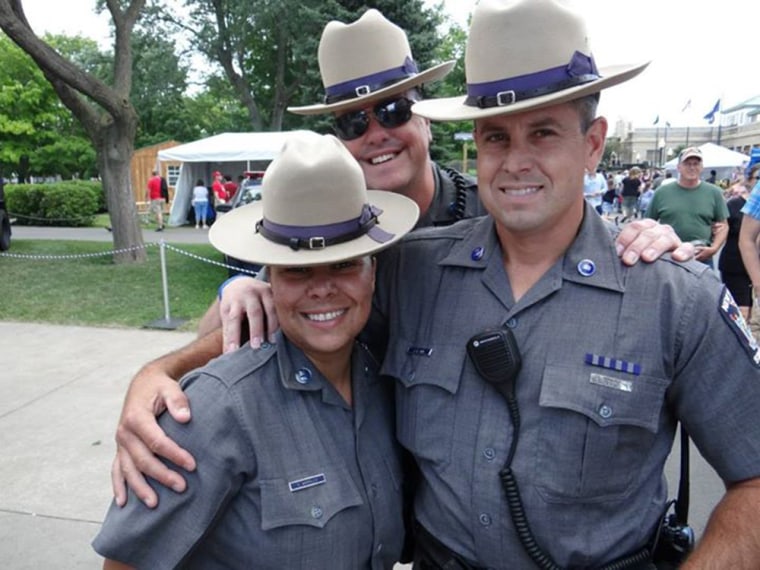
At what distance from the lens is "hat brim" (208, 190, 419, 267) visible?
1.60 metres

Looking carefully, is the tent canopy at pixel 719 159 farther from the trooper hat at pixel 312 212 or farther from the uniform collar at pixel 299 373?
the uniform collar at pixel 299 373

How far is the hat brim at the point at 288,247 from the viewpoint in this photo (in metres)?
1.60

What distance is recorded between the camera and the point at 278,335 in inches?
68.7

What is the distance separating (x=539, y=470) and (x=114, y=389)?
5.00m

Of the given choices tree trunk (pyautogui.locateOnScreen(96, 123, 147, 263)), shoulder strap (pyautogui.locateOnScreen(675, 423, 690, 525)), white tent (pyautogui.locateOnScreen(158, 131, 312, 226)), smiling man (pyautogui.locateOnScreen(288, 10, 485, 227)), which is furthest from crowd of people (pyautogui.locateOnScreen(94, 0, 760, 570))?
white tent (pyautogui.locateOnScreen(158, 131, 312, 226))

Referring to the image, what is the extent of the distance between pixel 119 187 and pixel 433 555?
11316 mm

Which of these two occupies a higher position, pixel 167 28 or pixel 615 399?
pixel 167 28

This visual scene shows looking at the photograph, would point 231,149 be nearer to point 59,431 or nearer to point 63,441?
point 59,431

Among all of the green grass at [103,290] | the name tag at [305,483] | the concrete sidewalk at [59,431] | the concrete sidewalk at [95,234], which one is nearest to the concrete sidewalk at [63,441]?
the concrete sidewalk at [59,431]

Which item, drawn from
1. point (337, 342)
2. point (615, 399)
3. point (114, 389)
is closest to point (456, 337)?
point (337, 342)

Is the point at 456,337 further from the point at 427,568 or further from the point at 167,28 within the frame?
the point at 167,28

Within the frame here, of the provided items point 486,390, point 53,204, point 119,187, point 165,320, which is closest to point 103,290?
point 165,320

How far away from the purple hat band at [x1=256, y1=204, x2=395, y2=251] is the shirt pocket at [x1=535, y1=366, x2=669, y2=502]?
61 centimetres

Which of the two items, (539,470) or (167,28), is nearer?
(539,470)
